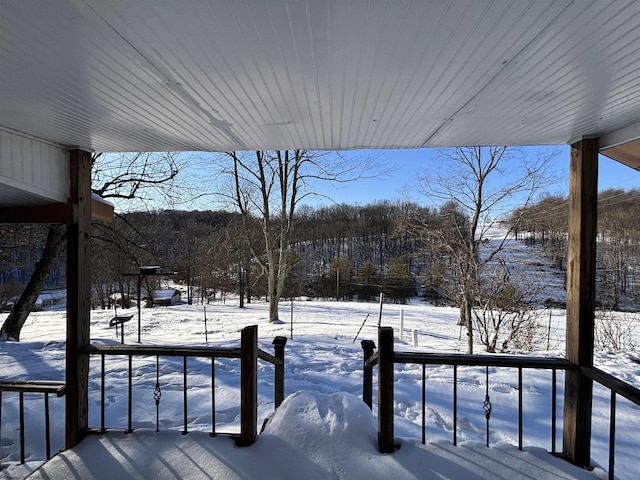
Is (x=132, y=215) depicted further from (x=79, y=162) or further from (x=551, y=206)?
(x=551, y=206)

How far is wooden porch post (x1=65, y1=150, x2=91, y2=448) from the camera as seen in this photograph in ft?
7.70

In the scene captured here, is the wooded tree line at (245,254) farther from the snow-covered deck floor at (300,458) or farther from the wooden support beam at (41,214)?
the snow-covered deck floor at (300,458)

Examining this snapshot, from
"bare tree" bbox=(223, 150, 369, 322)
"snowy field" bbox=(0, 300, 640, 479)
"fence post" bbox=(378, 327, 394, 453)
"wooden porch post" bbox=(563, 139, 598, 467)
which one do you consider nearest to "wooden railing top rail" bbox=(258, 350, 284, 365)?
"snowy field" bbox=(0, 300, 640, 479)

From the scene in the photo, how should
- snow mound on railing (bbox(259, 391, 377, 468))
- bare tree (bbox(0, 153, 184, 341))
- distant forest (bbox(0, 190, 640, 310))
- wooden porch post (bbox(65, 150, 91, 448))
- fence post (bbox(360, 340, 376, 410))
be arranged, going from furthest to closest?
bare tree (bbox(0, 153, 184, 341)) < distant forest (bbox(0, 190, 640, 310)) < fence post (bbox(360, 340, 376, 410)) < wooden porch post (bbox(65, 150, 91, 448)) < snow mound on railing (bbox(259, 391, 377, 468))

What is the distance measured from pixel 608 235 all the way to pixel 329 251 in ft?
43.8

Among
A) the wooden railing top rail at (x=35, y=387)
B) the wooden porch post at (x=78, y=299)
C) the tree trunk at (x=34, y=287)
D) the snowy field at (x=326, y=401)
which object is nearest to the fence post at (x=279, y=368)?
the snowy field at (x=326, y=401)

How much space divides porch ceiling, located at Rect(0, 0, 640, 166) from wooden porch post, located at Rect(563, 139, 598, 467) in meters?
0.24

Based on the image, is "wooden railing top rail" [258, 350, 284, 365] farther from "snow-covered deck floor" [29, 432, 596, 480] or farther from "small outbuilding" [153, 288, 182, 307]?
"small outbuilding" [153, 288, 182, 307]

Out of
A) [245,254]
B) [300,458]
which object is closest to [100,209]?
[300,458]

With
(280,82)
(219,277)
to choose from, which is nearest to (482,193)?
(280,82)

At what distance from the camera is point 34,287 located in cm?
666

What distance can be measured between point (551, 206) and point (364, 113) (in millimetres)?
6123

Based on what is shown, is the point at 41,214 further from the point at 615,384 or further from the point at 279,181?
the point at 279,181

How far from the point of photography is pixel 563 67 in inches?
53.4
